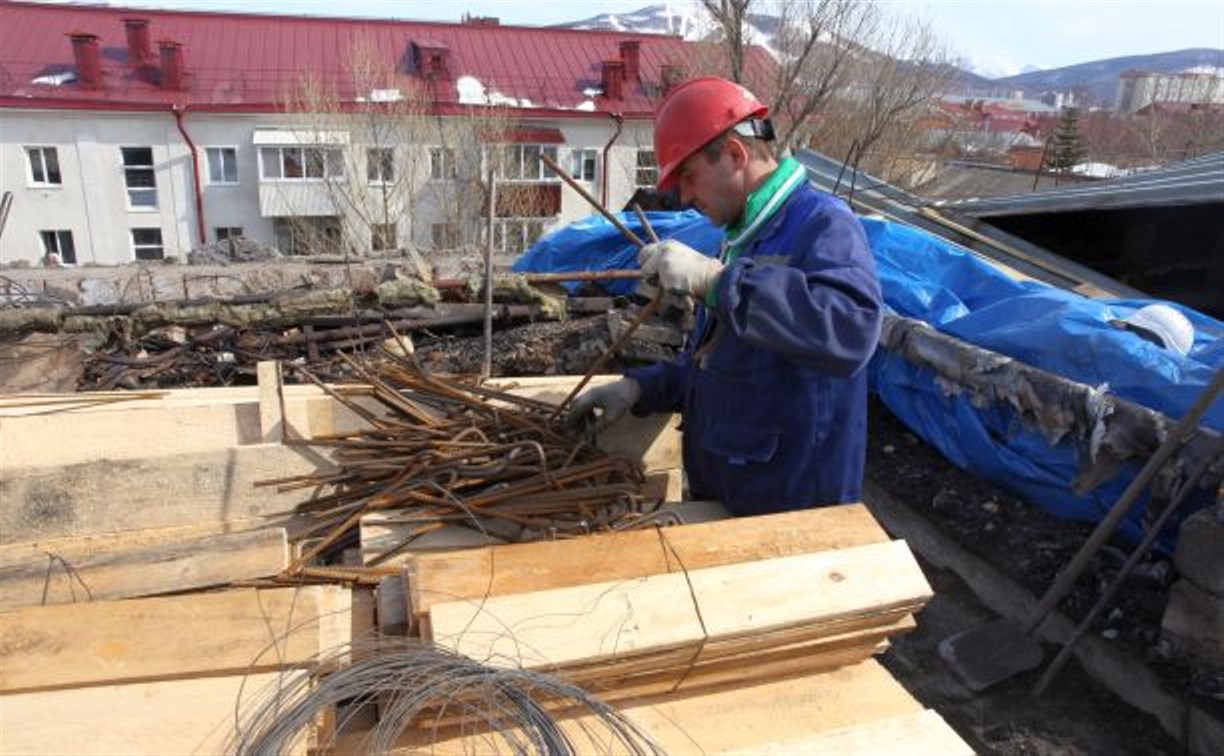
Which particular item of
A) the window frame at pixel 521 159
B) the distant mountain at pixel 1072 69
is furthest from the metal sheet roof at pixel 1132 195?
the distant mountain at pixel 1072 69

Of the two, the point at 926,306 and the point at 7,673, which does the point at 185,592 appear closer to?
the point at 7,673

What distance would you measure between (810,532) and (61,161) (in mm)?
30816

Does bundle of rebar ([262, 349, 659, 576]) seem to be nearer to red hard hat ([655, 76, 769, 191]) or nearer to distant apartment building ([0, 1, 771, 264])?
red hard hat ([655, 76, 769, 191])

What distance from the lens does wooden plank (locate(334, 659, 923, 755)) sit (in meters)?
1.56

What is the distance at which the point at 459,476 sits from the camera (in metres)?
2.39

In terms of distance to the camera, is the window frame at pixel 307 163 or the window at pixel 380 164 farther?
the window frame at pixel 307 163

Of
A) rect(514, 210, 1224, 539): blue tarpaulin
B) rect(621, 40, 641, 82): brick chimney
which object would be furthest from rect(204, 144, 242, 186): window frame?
rect(514, 210, 1224, 539): blue tarpaulin

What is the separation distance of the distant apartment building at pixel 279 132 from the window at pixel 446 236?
70 mm

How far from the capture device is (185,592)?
1.79 metres

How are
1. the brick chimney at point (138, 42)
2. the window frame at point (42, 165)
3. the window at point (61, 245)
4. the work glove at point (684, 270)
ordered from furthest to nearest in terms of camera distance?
the window at point (61, 245) < the brick chimney at point (138, 42) < the window frame at point (42, 165) < the work glove at point (684, 270)

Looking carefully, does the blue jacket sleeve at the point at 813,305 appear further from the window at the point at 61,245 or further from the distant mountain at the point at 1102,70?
the distant mountain at the point at 1102,70

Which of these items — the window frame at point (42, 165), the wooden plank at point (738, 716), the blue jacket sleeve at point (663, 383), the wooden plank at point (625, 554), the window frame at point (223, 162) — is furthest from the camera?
the window frame at point (223, 162)

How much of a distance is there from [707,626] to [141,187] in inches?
1204

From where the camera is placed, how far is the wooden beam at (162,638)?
4.78ft
